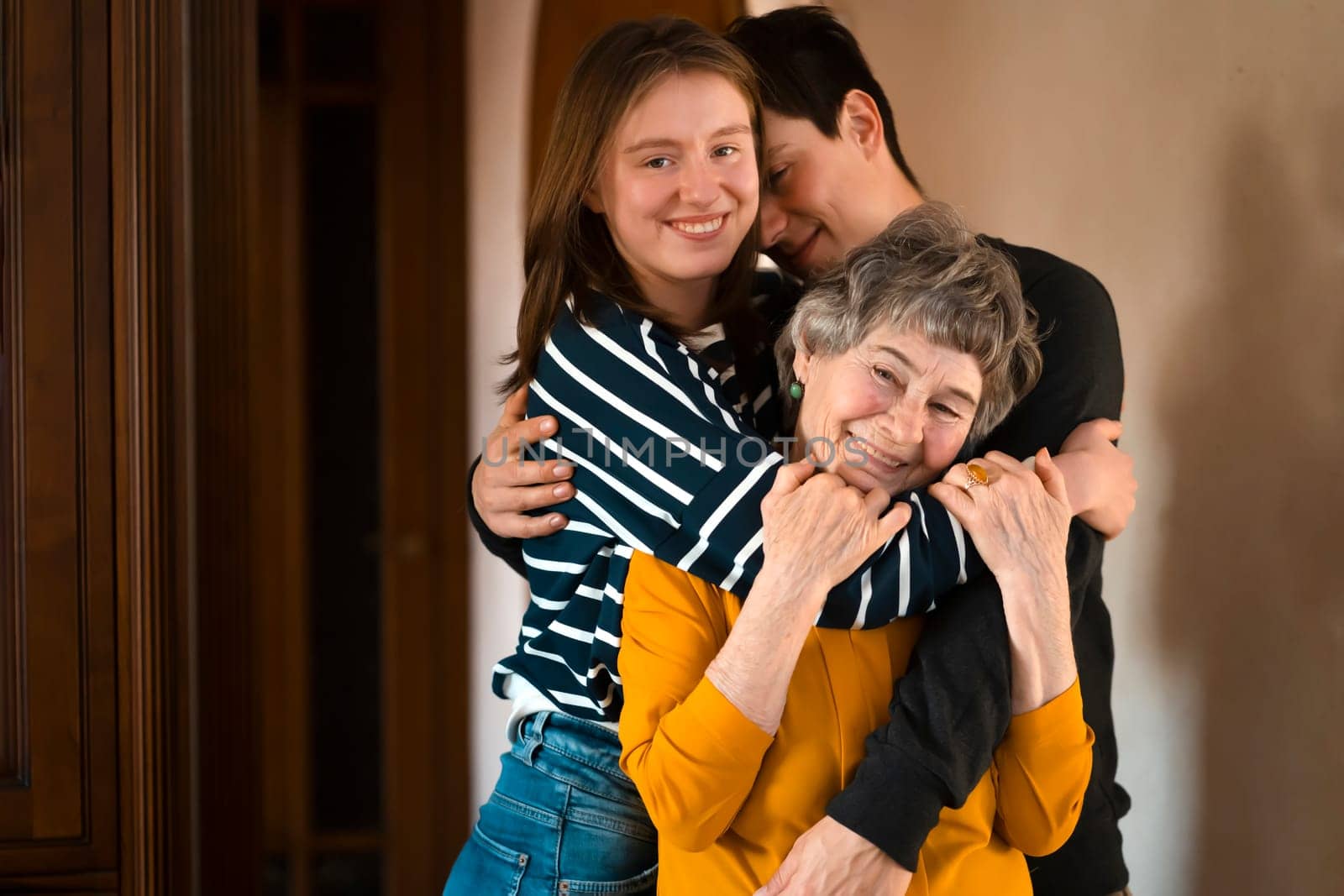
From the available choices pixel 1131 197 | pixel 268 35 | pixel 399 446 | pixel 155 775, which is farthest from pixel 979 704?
pixel 268 35

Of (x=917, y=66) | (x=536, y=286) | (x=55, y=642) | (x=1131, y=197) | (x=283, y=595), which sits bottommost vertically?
(x=283, y=595)

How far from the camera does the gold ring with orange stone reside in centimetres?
116

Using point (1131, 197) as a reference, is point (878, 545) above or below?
below

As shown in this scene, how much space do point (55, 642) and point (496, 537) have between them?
0.81 meters

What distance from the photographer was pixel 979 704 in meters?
1.12

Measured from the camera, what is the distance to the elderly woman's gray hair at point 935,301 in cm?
118

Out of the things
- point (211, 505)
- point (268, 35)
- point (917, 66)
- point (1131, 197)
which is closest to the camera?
point (1131, 197)

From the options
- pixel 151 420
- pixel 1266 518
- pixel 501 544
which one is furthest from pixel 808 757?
pixel 151 420

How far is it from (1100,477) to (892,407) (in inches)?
10.3

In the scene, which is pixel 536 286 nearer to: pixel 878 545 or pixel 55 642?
pixel 878 545

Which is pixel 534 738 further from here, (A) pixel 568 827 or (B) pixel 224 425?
(B) pixel 224 425

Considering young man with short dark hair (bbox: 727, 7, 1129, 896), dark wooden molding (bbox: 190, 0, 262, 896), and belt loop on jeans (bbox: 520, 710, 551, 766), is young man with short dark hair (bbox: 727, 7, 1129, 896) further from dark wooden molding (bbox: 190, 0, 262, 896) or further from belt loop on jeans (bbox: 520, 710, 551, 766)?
dark wooden molding (bbox: 190, 0, 262, 896)

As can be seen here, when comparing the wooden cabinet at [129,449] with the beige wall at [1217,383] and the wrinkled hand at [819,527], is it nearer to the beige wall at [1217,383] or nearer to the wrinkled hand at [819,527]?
the wrinkled hand at [819,527]

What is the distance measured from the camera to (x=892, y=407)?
3.87 ft
